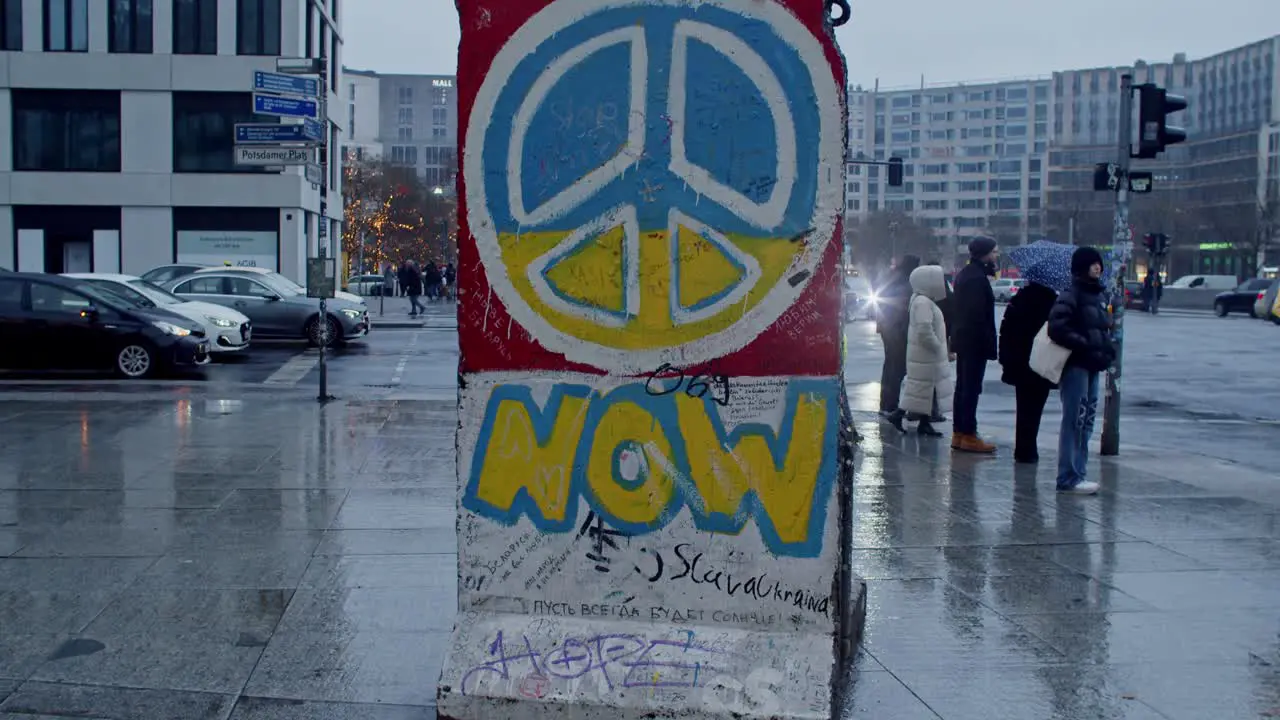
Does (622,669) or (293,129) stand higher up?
(293,129)

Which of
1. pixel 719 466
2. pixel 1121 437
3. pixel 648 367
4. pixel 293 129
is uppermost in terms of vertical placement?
pixel 293 129

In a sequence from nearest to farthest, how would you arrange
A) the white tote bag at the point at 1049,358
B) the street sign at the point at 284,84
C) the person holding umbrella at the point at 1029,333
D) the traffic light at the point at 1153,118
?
the white tote bag at the point at 1049,358
the person holding umbrella at the point at 1029,333
the traffic light at the point at 1153,118
the street sign at the point at 284,84

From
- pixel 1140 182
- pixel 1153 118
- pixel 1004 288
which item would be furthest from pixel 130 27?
pixel 1004 288

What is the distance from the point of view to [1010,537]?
7.81 metres

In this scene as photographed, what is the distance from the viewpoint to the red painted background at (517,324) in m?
4.21

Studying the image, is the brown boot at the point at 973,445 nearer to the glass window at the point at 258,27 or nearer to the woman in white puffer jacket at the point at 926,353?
the woman in white puffer jacket at the point at 926,353

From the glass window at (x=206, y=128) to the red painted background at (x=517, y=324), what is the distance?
4112 centimetres

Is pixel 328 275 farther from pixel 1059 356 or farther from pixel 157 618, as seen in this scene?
pixel 157 618

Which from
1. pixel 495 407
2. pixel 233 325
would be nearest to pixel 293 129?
pixel 233 325

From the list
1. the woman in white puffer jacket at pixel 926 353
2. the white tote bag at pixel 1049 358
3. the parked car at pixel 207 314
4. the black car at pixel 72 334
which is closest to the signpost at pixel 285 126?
the black car at pixel 72 334

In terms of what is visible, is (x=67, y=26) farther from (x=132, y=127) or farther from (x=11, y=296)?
(x=11, y=296)

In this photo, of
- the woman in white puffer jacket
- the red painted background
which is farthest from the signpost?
the red painted background

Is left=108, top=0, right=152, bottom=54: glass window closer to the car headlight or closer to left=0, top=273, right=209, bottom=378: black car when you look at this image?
left=0, top=273, right=209, bottom=378: black car

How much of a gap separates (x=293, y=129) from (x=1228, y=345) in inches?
869
